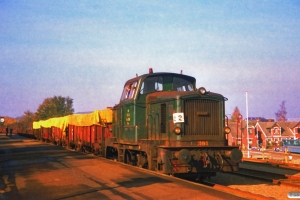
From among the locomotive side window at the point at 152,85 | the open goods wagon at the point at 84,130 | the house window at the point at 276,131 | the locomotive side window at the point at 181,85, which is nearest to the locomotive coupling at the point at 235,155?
the locomotive side window at the point at 181,85

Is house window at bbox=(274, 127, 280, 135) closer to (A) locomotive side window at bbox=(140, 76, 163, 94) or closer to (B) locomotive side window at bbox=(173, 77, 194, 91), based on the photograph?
(B) locomotive side window at bbox=(173, 77, 194, 91)

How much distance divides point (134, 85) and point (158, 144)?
120 inches

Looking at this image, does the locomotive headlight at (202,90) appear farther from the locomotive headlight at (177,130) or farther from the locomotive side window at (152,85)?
the locomotive side window at (152,85)

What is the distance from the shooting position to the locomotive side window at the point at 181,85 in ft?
43.1

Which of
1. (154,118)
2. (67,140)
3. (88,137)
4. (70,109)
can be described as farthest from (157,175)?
(70,109)

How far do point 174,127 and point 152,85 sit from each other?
104 inches

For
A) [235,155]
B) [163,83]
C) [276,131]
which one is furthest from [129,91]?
[276,131]

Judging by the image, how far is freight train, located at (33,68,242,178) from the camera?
35.6 feet

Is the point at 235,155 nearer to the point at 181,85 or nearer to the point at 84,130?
the point at 181,85

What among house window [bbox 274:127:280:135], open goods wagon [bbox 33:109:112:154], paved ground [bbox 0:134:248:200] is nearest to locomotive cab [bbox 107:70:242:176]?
paved ground [bbox 0:134:248:200]

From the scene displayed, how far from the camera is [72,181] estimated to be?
427 inches

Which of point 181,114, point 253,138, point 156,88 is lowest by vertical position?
point 253,138

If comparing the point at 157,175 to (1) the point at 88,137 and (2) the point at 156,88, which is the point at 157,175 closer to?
(2) the point at 156,88

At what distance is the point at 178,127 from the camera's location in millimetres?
11008
